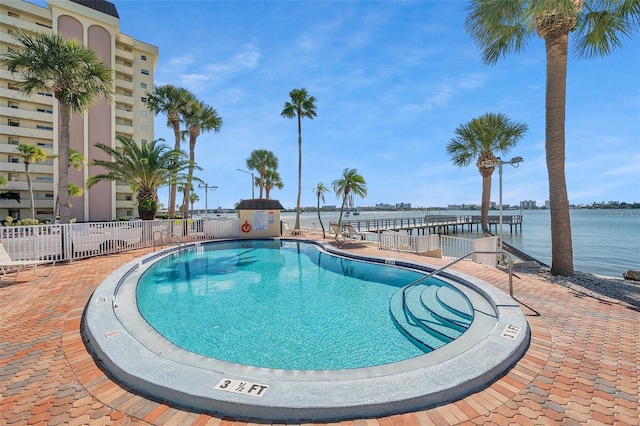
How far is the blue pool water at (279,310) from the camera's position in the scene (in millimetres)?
4156

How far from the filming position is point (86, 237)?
10047 mm

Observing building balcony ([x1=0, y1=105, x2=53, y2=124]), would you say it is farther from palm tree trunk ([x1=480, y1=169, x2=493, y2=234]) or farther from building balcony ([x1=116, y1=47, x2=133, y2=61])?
palm tree trunk ([x1=480, y1=169, x2=493, y2=234])

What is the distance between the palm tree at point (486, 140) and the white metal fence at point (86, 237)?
57.4 ft

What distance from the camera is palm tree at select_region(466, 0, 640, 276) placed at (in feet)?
26.1

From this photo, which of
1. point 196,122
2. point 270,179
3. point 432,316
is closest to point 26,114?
point 196,122

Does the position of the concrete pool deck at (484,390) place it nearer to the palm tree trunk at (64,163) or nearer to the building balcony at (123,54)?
the palm tree trunk at (64,163)

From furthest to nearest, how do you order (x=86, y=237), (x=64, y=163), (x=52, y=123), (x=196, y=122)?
(x=52, y=123)
(x=196, y=122)
(x=64, y=163)
(x=86, y=237)

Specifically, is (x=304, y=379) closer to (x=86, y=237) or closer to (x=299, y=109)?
(x=86, y=237)

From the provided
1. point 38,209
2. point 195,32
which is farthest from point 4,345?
point 38,209

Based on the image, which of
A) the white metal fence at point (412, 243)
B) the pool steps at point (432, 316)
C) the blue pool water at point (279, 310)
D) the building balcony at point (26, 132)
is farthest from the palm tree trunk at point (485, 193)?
the building balcony at point (26, 132)

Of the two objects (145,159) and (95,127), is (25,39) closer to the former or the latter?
(145,159)

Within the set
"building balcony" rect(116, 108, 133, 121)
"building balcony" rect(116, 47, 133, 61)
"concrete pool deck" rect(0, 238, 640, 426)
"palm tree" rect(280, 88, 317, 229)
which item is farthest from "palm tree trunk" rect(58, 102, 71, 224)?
"building balcony" rect(116, 47, 133, 61)

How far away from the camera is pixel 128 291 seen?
21.1 feet

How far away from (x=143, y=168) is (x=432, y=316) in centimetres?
1700
